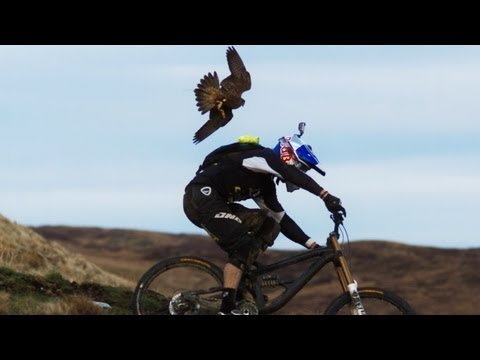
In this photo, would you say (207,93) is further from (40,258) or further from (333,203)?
(40,258)

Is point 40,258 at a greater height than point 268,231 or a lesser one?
greater

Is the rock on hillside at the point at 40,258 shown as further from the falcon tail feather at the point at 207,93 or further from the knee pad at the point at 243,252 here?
the knee pad at the point at 243,252

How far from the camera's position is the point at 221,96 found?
1084 centimetres

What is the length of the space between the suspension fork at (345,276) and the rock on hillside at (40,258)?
769cm

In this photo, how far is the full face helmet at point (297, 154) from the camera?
10.5m

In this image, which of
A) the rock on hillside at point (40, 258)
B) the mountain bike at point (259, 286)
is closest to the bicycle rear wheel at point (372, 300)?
the mountain bike at point (259, 286)

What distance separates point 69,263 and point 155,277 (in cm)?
1091

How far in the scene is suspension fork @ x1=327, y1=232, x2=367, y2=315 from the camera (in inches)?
400

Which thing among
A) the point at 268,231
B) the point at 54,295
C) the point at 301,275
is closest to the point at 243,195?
the point at 268,231

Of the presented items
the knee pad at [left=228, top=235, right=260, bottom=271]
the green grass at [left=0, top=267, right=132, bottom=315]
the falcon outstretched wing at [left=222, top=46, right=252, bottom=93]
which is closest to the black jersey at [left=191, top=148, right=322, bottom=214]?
the knee pad at [left=228, top=235, right=260, bottom=271]

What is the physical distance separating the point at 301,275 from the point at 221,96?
203 centimetres

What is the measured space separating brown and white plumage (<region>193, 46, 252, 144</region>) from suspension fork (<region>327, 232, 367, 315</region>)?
5.56 ft

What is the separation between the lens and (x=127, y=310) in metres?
14.0
